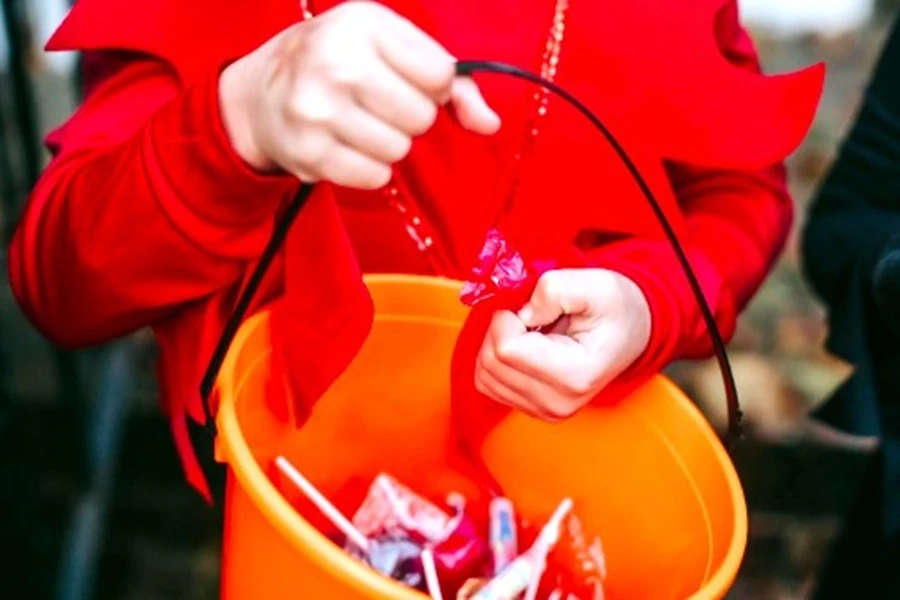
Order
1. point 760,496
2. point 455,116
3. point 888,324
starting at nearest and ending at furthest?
1. point 455,116
2. point 888,324
3. point 760,496

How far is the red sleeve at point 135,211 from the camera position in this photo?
1.78ft

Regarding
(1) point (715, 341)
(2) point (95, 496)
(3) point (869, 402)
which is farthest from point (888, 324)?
(2) point (95, 496)

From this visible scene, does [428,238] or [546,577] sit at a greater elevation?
[428,238]

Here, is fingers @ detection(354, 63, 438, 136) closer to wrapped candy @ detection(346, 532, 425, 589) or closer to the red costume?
the red costume

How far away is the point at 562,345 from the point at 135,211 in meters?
0.23

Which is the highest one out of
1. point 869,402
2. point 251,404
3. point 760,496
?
point 251,404

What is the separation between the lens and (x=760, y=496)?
1.33m

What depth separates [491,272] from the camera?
0.56 metres

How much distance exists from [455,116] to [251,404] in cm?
19

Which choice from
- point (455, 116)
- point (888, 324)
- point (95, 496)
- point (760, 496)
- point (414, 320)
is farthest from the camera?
point (760, 496)

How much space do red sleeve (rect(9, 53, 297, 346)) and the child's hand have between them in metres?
0.14

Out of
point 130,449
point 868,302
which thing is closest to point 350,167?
point 868,302

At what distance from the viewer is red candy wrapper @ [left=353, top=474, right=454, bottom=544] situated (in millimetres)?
616

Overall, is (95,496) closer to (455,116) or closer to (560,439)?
(560,439)
